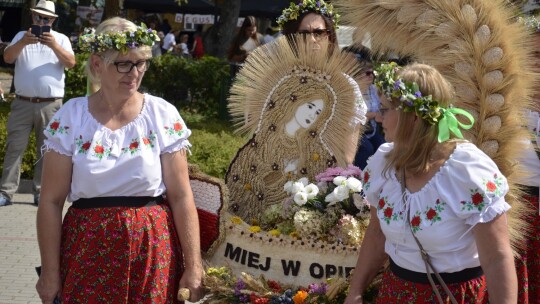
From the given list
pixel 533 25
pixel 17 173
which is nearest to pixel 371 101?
pixel 533 25

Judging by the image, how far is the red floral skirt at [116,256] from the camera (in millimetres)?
3260

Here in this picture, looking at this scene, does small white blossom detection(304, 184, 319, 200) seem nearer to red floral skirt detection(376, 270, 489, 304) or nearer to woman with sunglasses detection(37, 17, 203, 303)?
Answer: woman with sunglasses detection(37, 17, 203, 303)

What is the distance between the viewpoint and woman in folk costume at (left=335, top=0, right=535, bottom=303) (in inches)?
111

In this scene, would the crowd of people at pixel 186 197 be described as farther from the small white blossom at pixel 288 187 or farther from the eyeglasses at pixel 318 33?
the small white blossom at pixel 288 187

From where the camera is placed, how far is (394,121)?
9.34ft

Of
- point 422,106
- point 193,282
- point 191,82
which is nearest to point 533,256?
A: point 422,106

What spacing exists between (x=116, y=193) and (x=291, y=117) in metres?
1.07

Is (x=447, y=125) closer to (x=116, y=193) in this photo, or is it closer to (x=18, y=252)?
(x=116, y=193)

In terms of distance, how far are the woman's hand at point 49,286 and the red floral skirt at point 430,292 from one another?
1309mm

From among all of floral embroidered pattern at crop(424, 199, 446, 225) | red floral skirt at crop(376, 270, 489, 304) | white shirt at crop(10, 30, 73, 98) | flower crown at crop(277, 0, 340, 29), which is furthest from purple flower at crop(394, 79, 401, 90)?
white shirt at crop(10, 30, 73, 98)

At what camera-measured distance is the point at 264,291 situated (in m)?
3.41

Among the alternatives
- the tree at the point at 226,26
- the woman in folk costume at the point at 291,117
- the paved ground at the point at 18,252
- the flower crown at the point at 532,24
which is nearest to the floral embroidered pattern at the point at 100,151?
the woman in folk costume at the point at 291,117

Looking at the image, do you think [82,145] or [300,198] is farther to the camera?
[300,198]

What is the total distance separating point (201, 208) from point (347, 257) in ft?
2.24
